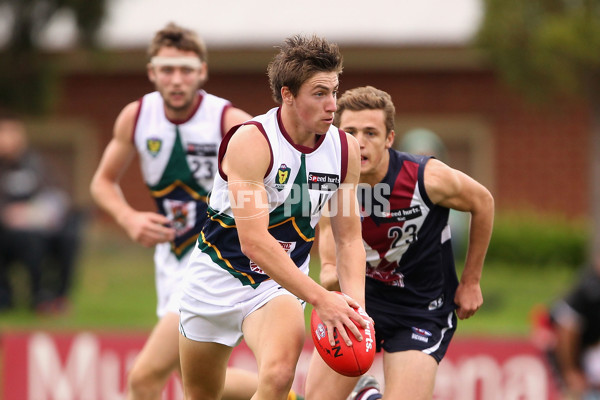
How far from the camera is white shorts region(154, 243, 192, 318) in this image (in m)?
6.12

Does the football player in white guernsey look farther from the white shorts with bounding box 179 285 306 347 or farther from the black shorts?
the black shorts

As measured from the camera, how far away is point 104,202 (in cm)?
627

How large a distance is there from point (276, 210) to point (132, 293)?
946cm

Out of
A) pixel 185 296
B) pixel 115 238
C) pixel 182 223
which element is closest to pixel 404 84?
pixel 115 238

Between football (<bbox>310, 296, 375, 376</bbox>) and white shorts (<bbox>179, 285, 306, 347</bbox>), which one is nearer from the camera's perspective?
football (<bbox>310, 296, 375, 376</bbox>)

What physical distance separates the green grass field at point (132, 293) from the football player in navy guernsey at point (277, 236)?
19.9 ft

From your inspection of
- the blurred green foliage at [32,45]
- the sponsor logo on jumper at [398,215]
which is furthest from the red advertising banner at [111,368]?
the blurred green foliage at [32,45]

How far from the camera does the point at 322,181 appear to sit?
15.5 feet

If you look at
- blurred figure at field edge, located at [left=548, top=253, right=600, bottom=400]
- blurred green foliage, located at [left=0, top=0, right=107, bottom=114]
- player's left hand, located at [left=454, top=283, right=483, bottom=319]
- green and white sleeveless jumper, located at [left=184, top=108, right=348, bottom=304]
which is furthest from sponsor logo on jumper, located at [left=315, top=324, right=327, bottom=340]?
blurred green foliage, located at [left=0, top=0, right=107, bottom=114]

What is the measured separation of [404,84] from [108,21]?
601 cm

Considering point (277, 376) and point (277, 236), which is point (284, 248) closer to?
point (277, 236)

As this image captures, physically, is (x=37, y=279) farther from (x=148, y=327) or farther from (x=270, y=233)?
(x=270, y=233)

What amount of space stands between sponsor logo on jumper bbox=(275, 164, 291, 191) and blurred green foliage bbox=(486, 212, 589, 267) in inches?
→ 470

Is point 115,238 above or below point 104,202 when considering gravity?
below
